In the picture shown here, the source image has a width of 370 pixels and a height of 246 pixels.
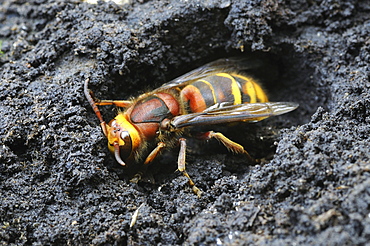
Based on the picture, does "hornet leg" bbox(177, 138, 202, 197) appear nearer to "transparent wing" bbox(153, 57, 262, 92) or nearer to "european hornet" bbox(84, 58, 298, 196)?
"european hornet" bbox(84, 58, 298, 196)

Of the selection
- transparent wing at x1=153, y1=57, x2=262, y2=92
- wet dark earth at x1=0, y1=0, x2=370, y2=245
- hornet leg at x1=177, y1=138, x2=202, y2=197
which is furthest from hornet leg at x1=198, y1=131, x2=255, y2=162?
transparent wing at x1=153, y1=57, x2=262, y2=92

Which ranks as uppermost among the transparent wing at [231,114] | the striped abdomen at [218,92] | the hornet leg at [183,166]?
the striped abdomen at [218,92]

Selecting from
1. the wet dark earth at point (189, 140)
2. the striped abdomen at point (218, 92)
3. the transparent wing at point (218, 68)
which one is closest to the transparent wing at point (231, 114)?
the striped abdomen at point (218, 92)

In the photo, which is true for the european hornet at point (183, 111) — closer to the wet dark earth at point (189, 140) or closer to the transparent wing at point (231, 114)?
the transparent wing at point (231, 114)

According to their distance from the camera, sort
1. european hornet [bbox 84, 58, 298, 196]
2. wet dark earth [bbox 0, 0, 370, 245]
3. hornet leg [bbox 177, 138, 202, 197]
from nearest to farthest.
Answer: wet dark earth [bbox 0, 0, 370, 245] < hornet leg [bbox 177, 138, 202, 197] < european hornet [bbox 84, 58, 298, 196]

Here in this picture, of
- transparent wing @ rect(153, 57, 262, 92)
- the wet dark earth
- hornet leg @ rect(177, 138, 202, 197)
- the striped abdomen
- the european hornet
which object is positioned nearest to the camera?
the wet dark earth

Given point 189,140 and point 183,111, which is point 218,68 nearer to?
point 183,111

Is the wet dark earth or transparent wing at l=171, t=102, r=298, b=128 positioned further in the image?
transparent wing at l=171, t=102, r=298, b=128

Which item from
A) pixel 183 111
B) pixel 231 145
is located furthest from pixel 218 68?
pixel 231 145
